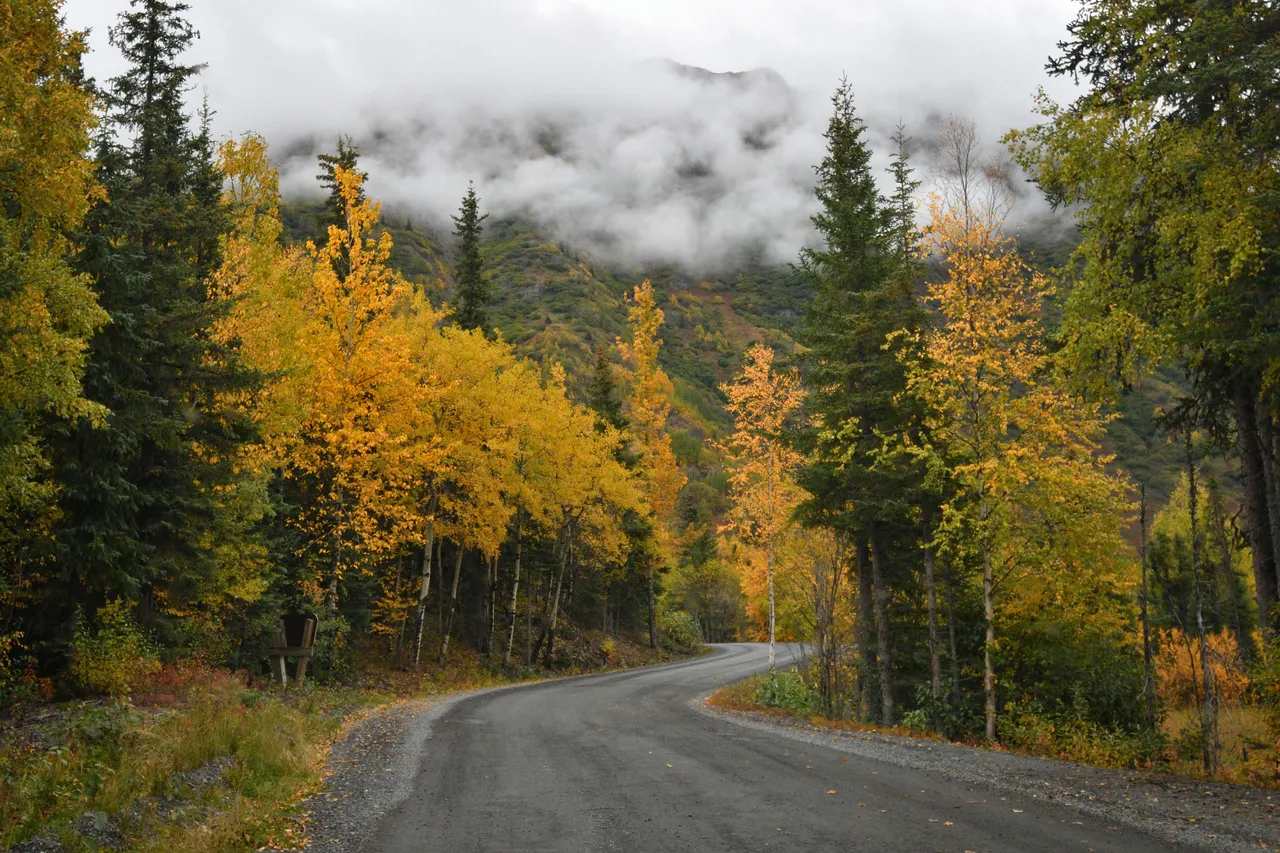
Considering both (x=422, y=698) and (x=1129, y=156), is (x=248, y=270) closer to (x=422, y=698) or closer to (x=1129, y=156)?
(x=422, y=698)

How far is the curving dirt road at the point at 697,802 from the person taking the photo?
7.14 metres

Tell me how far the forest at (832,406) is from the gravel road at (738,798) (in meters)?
3.49

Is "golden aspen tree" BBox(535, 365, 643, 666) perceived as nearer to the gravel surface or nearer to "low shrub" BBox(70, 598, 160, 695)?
the gravel surface

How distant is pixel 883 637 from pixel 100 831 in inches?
614

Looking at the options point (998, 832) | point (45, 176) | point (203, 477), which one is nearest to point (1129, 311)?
point (998, 832)

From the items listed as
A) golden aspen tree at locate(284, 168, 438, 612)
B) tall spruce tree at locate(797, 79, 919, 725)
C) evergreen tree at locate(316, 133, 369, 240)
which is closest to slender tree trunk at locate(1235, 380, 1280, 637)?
tall spruce tree at locate(797, 79, 919, 725)

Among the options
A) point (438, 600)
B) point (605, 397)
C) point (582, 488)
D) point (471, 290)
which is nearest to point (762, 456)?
point (582, 488)

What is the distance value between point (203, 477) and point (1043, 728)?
53.5ft

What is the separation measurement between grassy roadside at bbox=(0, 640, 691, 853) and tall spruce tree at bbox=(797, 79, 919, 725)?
11982 mm

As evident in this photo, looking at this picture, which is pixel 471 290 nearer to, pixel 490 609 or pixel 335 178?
pixel 335 178

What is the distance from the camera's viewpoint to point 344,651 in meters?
22.5

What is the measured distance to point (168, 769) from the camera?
8.41 meters

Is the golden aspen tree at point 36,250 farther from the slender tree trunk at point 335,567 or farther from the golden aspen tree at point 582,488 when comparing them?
the golden aspen tree at point 582,488

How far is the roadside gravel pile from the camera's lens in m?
7.20
